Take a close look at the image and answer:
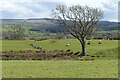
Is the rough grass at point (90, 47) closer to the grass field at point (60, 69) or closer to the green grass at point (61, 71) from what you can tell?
the grass field at point (60, 69)

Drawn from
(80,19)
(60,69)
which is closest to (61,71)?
(60,69)

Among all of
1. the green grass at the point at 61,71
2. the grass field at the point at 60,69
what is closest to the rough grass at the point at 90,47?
the grass field at the point at 60,69

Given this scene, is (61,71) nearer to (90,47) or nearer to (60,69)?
(60,69)

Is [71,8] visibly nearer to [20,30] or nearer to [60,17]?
[60,17]

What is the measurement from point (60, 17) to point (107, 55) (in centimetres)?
1468

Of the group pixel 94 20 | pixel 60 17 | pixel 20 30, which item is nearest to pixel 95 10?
pixel 94 20

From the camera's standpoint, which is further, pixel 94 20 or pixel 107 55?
pixel 94 20

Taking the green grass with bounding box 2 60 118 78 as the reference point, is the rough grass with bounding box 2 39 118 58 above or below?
above

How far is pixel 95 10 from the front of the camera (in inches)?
1668

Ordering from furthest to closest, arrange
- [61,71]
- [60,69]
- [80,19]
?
[80,19]
[60,69]
[61,71]

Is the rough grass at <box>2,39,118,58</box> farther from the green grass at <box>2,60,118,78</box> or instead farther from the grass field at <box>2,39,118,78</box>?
the green grass at <box>2,60,118,78</box>

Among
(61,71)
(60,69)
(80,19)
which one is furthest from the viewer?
Result: (80,19)

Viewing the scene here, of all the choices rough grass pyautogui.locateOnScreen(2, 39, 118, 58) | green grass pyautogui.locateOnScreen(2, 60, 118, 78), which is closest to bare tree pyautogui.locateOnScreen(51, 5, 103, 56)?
rough grass pyautogui.locateOnScreen(2, 39, 118, 58)

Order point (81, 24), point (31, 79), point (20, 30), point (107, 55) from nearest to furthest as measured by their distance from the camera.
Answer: point (31, 79)
point (107, 55)
point (81, 24)
point (20, 30)
